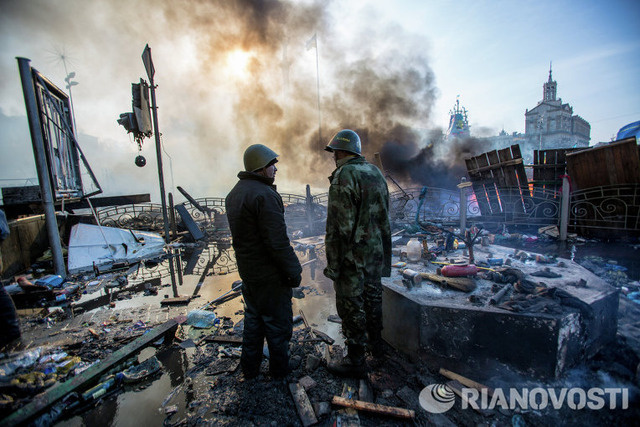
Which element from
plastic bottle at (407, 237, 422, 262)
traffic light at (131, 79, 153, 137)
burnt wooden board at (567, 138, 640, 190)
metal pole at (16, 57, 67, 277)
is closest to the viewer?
plastic bottle at (407, 237, 422, 262)

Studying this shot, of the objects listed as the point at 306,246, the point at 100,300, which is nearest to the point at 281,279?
the point at 100,300

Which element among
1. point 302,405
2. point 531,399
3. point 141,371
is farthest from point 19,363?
point 531,399

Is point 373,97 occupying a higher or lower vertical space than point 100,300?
higher

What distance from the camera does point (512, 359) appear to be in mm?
2379

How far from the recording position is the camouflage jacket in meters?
2.56

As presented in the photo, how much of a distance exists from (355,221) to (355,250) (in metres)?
0.30

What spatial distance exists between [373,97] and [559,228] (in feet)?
61.8

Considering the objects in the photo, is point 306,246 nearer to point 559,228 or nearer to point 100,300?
point 100,300

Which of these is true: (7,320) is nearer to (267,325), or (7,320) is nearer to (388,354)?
(267,325)

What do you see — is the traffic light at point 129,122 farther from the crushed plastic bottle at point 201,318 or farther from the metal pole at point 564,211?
the metal pole at point 564,211

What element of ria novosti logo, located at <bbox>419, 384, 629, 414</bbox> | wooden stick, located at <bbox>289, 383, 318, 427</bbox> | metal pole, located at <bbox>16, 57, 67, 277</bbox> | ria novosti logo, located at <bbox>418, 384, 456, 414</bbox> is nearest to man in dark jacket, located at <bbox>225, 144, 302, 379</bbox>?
wooden stick, located at <bbox>289, 383, 318, 427</bbox>

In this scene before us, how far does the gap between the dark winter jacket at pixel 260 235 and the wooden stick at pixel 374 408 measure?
43.2 inches

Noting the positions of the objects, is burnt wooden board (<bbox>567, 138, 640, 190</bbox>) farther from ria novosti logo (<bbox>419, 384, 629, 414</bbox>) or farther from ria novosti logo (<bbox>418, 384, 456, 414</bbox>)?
ria novosti logo (<bbox>418, 384, 456, 414</bbox>)

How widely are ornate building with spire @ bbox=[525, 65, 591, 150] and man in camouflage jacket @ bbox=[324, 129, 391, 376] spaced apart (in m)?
56.5
